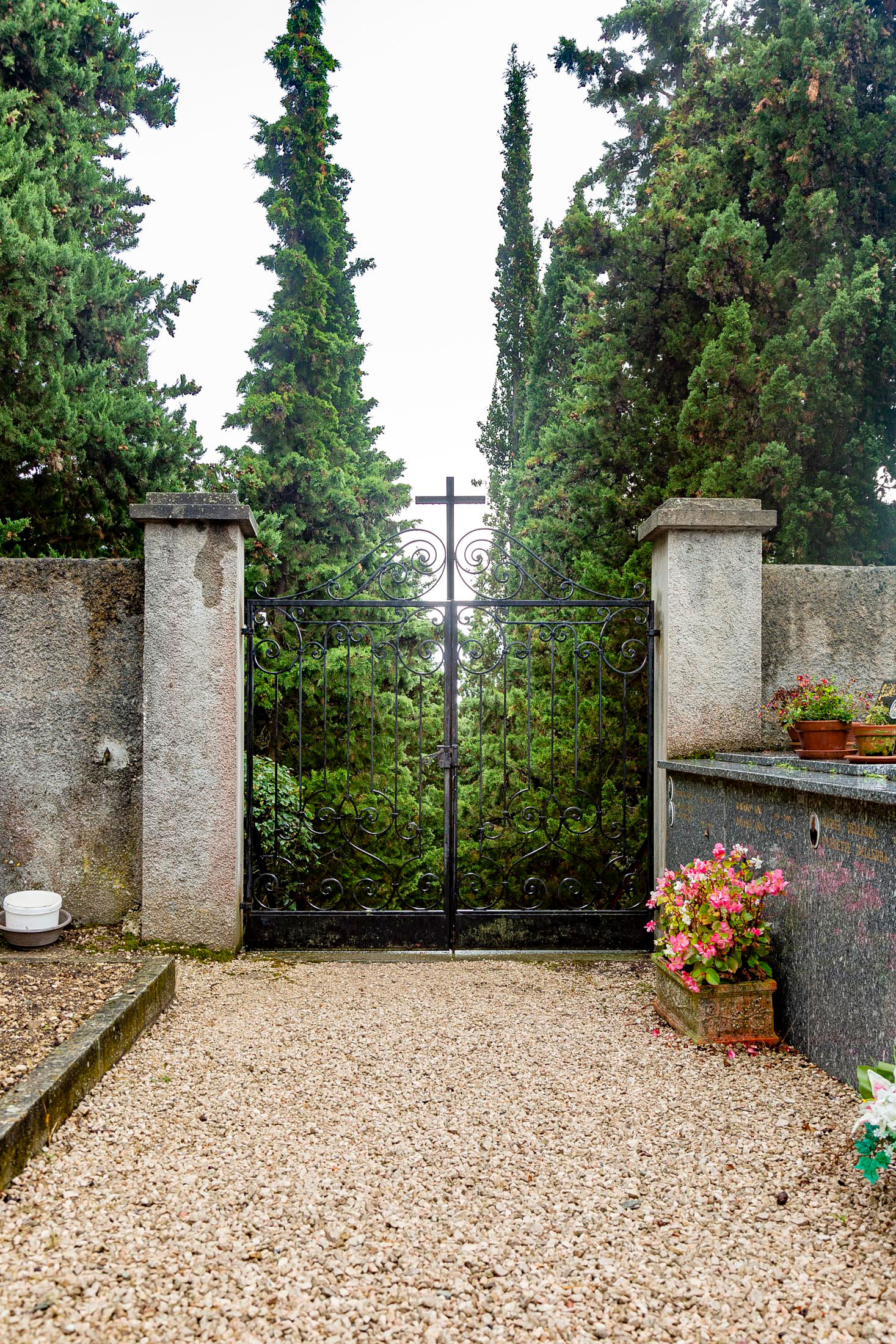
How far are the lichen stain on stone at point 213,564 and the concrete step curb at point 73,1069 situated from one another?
6.39ft

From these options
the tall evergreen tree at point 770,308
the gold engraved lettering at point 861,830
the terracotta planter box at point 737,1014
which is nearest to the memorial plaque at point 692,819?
the terracotta planter box at point 737,1014

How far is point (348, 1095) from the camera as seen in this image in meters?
2.97

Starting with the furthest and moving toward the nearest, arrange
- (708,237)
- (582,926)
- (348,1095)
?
(708,237)
(582,926)
(348,1095)

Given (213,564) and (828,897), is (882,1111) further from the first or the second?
(213,564)

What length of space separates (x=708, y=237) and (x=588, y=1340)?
804 centimetres

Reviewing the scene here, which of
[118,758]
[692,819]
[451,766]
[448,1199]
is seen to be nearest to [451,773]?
[451,766]

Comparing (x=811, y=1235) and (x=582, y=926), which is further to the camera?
(x=582, y=926)

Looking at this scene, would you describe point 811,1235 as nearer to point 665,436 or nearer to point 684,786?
point 684,786

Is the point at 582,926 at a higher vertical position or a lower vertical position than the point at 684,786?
lower

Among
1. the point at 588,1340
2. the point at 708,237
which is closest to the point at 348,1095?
the point at 588,1340

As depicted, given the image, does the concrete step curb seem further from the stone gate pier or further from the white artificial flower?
the stone gate pier

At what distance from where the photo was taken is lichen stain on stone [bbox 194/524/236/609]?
475cm

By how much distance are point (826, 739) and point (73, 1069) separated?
3145 mm

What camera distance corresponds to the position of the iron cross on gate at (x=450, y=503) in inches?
200
